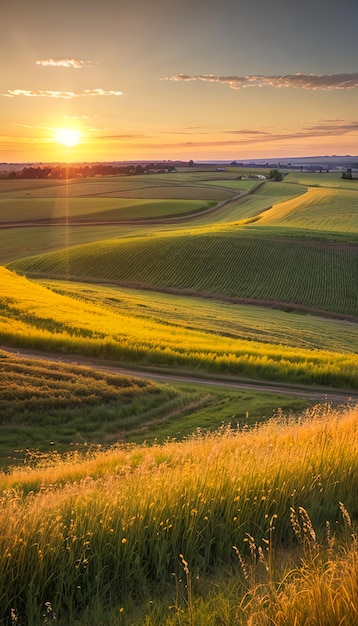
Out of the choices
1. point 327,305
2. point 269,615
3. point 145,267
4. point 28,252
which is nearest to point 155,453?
point 269,615

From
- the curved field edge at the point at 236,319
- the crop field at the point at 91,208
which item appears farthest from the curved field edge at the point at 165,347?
the crop field at the point at 91,208

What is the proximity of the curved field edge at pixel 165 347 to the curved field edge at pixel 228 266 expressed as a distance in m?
23.3

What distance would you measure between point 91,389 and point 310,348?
626 inches

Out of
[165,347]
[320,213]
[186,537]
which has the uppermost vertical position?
[320,213]

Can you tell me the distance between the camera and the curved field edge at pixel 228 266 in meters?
52.8

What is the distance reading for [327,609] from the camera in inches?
149

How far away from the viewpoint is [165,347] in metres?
25.0

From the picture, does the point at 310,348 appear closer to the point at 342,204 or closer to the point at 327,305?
the point at 327,305

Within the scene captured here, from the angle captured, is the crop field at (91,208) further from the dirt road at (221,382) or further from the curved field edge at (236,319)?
the dirt road at (221,382)

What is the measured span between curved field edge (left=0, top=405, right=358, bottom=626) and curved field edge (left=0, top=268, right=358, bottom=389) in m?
15.6

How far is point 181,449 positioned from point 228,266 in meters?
51.3

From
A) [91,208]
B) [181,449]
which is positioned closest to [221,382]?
[181,449]

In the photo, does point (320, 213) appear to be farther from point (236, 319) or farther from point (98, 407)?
point (98, 407)

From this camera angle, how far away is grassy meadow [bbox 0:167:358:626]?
4754 millimetres
